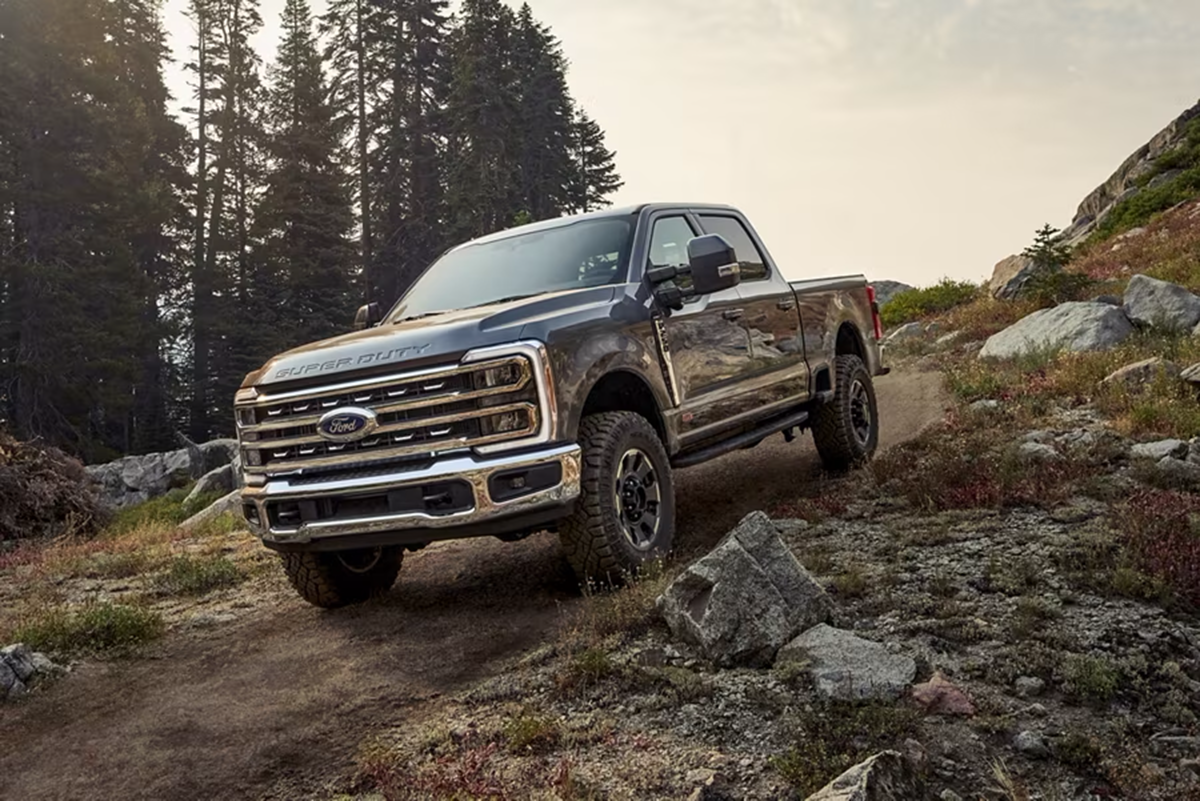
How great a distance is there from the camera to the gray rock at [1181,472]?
6863 mm

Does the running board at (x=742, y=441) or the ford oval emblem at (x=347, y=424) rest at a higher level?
the ford oval emblem at (x=347, y=424)

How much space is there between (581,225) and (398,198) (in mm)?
36644

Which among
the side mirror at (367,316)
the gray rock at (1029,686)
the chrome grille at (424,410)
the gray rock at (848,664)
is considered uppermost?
the side mirror at (367,316)

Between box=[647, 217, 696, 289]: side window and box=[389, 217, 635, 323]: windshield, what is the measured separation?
0.78ft

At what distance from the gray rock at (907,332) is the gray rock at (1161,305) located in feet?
16.9

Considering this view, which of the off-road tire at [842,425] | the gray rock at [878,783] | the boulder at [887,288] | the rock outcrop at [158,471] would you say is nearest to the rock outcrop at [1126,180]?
the boulder at [887,288]

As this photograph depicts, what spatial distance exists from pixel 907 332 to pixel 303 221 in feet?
86.0

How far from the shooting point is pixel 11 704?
16.6 ft

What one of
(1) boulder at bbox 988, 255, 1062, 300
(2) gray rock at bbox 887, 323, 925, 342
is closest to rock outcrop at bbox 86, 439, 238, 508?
(2) gray rock at bbox 887, 323, 925, 342

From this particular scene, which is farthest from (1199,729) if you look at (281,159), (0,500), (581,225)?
(281,159)

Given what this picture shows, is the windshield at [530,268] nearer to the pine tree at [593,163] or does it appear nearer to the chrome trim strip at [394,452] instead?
the chrome trim strip at [394,452]

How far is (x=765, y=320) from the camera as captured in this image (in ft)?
25.1

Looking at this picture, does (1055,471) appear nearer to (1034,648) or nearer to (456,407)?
(1034,648)

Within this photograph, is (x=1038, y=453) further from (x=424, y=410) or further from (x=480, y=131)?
(x=480, y=131)
